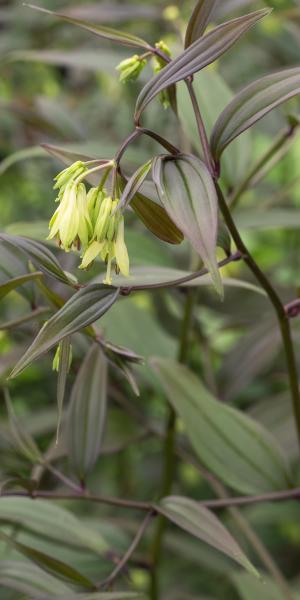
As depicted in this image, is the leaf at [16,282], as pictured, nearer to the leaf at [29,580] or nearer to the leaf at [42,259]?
the leaf at [42,259]

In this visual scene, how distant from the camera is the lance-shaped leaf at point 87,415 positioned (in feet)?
2.01

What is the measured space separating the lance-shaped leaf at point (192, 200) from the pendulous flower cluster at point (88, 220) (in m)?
0.03

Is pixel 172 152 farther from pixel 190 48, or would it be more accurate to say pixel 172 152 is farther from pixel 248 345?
pixel 248 345

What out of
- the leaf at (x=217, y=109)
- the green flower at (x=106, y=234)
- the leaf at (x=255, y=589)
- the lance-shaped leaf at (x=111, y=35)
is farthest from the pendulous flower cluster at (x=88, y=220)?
the leaf at (x=255, y=589)

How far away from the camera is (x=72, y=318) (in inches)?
16.6

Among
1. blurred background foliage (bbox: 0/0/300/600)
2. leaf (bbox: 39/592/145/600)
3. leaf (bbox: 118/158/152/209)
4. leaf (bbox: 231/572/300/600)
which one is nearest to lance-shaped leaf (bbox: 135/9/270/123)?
leaf (bbox: 118/158/152/209)

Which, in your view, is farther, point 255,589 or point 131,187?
point 255,589

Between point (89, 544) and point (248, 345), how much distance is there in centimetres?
27

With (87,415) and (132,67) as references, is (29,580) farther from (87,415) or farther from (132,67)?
(132,67)

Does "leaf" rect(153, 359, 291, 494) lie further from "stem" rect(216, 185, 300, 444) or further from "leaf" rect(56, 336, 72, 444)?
"leaf" rect(56, 336, 72, 444)

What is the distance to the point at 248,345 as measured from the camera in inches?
33.3

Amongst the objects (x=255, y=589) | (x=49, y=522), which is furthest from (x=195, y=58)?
(x=255, y=589)

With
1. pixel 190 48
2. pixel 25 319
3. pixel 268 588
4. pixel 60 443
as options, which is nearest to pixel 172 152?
pixel 190 48

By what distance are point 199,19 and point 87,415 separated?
30 centimetres
